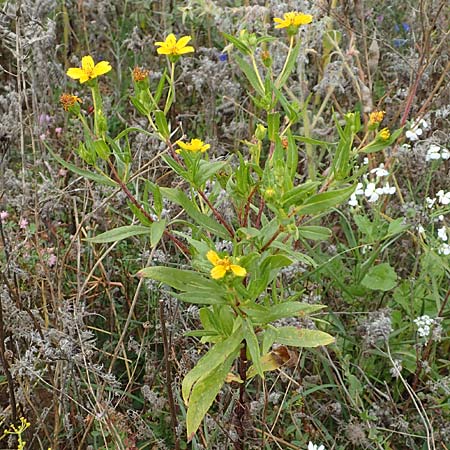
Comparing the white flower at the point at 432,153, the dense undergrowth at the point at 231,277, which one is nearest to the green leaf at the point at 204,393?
the dense undergrowth at the point at 231,277

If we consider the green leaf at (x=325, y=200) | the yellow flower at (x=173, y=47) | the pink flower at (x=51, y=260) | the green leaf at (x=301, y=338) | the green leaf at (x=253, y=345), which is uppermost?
the yellow flower at (x=173, y=47)

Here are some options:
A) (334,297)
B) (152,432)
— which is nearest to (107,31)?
(334,297)

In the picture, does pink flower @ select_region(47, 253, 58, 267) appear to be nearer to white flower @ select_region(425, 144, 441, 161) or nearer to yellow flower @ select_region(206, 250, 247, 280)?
yellow flower @ select_region(206, 250, 247, 280)

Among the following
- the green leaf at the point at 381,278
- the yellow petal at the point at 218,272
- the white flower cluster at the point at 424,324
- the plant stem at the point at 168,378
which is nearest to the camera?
the yellow petal at the point at 218,272

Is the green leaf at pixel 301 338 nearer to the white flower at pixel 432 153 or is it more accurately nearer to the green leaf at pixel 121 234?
the green leaf at pixel 121 234

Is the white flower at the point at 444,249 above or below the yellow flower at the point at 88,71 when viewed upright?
below

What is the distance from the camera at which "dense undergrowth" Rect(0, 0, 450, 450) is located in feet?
4.12

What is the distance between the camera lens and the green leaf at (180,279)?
124cm

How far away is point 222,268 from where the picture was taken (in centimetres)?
107

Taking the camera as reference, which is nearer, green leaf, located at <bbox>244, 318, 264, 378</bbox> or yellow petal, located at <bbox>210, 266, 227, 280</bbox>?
yellow petal, located at <bbox>210, 266, 227, 280</bbox>

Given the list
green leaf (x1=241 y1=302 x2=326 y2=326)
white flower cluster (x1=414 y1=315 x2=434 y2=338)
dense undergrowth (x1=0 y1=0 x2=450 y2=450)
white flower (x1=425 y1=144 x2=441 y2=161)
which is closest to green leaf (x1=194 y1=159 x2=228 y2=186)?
dense undergrowth (x1=0 y1=0 x2=450 y2=450)

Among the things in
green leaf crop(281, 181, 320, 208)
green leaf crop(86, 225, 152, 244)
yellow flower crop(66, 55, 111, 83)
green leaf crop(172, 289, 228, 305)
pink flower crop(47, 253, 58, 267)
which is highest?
yellow flower crop(66, 55, 111, 83)

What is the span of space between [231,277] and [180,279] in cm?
18

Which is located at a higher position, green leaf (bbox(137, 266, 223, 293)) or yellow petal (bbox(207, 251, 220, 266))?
yellow petal (bbox(207, 251, 220, 266))
